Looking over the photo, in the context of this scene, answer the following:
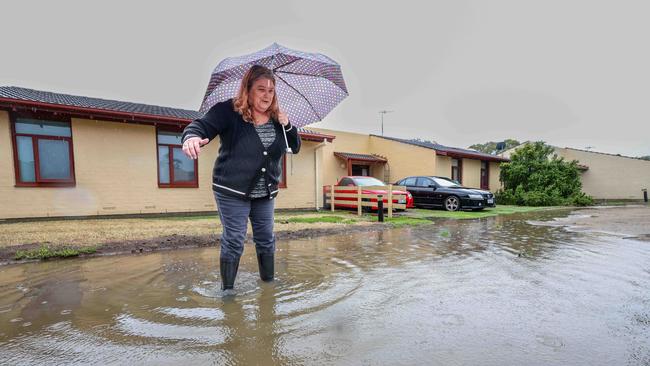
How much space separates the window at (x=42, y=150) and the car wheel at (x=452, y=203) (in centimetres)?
1229

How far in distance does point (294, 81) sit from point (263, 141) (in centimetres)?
84

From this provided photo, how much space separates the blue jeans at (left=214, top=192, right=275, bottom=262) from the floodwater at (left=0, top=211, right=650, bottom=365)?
15.2 inches

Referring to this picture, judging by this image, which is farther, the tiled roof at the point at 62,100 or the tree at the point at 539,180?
the tree at the point at 539,180

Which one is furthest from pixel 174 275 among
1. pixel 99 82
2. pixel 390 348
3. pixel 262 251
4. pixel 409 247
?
pixel 99 82

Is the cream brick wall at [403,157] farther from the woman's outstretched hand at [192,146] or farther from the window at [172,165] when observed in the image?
the woman's outstretched hand at [192,146]

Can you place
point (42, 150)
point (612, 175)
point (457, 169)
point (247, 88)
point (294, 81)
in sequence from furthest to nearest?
1. point (612, 175)
2. point (457, 169)
3. point (42, 150)
4. point (294, 81)
5. point (247, 88)

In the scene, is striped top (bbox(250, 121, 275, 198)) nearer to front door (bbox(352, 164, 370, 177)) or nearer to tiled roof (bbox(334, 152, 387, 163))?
tiled roof (bbox(334, 152, 387, 163))

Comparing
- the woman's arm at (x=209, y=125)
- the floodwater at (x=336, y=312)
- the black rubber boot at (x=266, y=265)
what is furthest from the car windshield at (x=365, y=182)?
the woman's arm at (x=209, y=125)

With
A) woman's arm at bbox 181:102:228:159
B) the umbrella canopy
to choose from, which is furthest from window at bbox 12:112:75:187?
woman's arm at bbox 181:102:228:159

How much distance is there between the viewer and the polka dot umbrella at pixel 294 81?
265 centimetres

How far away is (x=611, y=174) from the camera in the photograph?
25.6 meters

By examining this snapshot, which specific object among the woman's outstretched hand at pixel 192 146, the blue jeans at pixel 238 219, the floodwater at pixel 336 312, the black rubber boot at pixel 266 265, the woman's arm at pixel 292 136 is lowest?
the floodwater at pixel 336 312

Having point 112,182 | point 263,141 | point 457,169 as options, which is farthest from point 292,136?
point 457,169

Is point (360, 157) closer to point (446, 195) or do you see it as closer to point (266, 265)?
point (446, 195)
